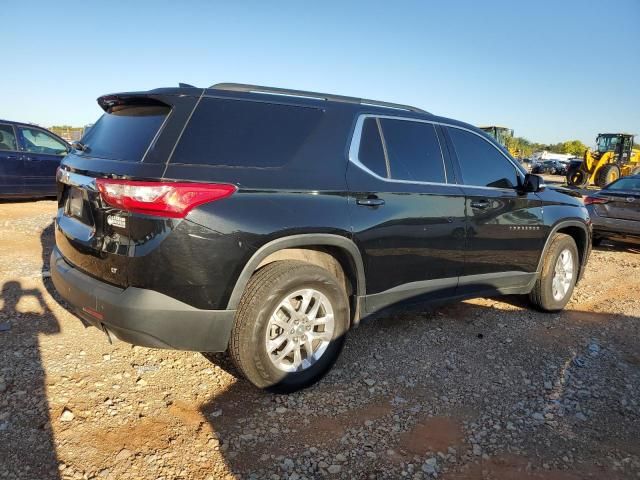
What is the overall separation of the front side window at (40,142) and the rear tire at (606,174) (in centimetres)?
2016

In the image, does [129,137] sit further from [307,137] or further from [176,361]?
[176,361]

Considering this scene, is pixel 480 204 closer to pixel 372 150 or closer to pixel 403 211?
pixel 403 211

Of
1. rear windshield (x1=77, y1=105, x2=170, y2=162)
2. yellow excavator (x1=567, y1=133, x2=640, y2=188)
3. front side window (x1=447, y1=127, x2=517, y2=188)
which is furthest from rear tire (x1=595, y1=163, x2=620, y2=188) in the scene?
rear windshield (x1=77, y1=105, x2=170, y2=162)

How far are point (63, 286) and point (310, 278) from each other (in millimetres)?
1543

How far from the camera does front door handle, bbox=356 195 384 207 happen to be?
3219mm

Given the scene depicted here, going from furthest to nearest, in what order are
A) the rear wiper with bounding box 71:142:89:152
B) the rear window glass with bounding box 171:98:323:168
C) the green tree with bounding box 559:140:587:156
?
the green tree with bounding box 559:140:587:156, the rear wiper with bounding box 71:142:89:152, the rear window glass with bounding box 171:98:323:168

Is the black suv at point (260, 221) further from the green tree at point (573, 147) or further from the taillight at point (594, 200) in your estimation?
the green tree at point (573, 147)

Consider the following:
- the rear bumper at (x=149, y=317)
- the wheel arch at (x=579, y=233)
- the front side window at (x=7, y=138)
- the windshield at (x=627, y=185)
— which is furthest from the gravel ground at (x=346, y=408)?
the front side window at (x=7, y=138)

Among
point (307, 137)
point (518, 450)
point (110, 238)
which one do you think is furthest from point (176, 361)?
point (518, 450)

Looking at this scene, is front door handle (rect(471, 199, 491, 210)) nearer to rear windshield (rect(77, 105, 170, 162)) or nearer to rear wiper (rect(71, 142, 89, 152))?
rear windshield (rect(77, 105, 170, 162))

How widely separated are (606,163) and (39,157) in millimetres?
21581

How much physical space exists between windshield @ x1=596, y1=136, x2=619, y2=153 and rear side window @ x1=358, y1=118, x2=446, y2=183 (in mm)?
23527

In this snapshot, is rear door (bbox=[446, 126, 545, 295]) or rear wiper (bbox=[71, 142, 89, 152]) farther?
rear door (bbox=[446, 126, 545, 295])

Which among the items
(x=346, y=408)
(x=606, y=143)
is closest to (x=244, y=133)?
(x=346, y=408)
